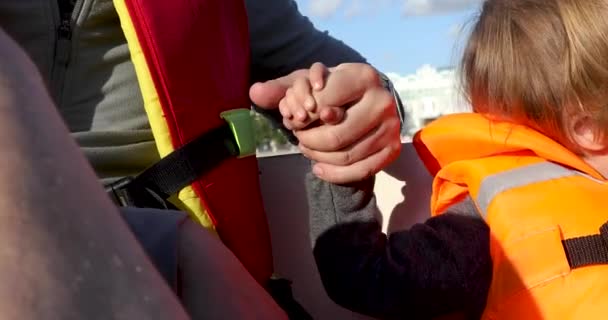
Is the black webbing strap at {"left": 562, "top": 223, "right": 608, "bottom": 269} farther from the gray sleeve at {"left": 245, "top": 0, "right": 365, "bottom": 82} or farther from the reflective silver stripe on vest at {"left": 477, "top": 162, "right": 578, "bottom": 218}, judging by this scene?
the gray sleeve at {"left": 245, "top": 0, "right": 365, "bottom": 82}

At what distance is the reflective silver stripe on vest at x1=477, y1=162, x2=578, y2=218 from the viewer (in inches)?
56.1

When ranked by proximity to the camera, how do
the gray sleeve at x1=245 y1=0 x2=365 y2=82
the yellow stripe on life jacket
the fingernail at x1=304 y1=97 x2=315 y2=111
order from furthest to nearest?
the gray sleeve at x1=245 y1=0 x2=365 y2=82 → the yellow stripe on life jacket → the fingernail at x1=304 y1=97 x2=315 y2=111

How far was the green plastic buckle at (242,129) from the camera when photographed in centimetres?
144

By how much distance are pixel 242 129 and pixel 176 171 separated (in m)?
0.13

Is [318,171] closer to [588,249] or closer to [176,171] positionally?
[176,171]

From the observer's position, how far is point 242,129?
1.44 meters

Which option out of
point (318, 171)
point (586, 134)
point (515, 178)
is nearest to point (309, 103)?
point (318, 171)

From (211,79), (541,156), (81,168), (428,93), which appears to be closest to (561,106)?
(541,156)

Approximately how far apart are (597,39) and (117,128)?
0.79 meters

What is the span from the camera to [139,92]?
4.71 feet

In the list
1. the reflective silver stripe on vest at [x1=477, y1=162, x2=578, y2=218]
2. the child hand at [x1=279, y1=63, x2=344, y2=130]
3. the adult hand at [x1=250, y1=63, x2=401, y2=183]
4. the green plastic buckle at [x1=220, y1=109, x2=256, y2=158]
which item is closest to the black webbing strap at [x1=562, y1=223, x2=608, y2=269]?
the reflective silver stripe on vest at [x1=477, y1=162, x2=578, y2=218]

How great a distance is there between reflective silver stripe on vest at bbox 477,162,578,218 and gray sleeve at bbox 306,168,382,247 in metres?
0.18

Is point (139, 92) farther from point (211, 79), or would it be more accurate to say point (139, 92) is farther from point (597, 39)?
point (597, 39)

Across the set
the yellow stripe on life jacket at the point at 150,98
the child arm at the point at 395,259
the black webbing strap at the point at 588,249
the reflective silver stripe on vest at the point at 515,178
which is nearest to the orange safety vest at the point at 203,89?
the yellow stripe on life jacket at the point at 150,98
